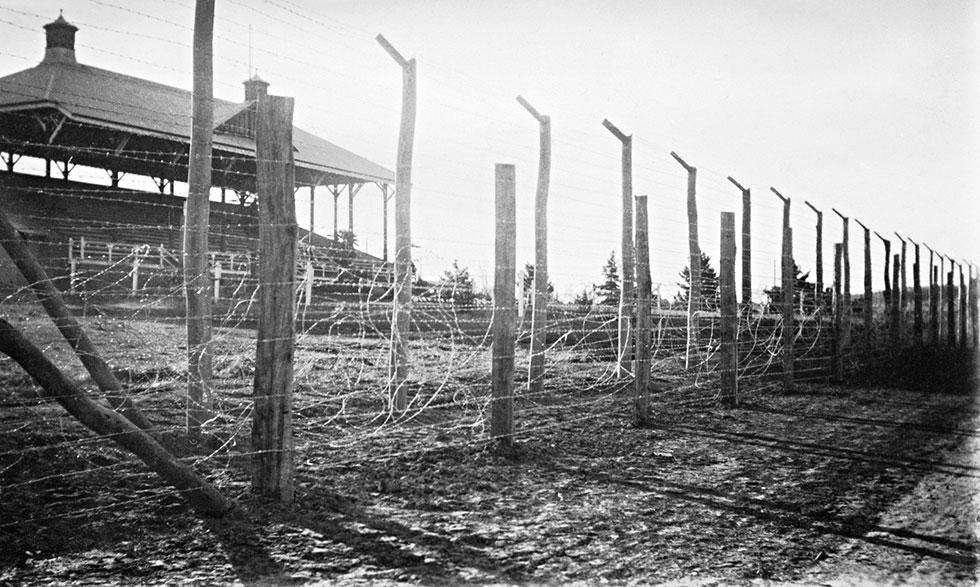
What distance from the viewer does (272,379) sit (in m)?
4.10

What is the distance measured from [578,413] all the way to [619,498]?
3.12m

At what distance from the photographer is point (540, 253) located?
363 inches

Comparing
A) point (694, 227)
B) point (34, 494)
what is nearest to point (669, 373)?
point (694, 227)

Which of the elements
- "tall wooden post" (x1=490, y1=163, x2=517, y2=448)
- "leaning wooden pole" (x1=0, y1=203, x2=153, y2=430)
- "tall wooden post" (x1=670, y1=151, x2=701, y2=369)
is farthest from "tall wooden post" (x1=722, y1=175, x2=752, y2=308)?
"leaning wooden pole" (x1=0, y1=203, x2=153, y2=430)

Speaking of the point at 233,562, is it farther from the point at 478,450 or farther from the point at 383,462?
the point at 478,450

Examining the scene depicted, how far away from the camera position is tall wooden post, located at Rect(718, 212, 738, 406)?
29.1 feet

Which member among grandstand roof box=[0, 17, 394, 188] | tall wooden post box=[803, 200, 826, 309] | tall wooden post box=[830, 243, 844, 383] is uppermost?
grandstand roof box=[0, 17, 394, 188]

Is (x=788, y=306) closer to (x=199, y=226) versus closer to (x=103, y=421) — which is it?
(x=199, y=226)

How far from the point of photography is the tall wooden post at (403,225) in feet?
23.0

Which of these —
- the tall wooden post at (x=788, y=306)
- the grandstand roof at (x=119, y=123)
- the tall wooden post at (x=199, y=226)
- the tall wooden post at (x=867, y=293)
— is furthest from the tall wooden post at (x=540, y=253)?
the grandstand roof at (x=119, y=123)

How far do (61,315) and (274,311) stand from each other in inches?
46.6

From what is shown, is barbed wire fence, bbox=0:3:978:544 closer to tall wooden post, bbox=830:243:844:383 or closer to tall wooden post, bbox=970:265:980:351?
tall wooden post, bbox=830:243:844:383

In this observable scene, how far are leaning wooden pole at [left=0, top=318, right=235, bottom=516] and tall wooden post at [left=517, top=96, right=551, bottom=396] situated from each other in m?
5.28

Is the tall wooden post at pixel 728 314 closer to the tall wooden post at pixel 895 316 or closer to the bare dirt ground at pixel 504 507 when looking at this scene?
the bare dirt ground at pixel 504 507
